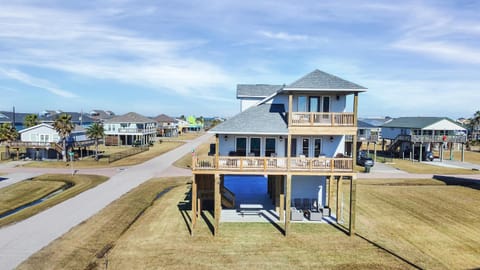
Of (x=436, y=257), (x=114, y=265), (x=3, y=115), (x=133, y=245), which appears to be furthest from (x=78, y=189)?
(x=3, y=115)

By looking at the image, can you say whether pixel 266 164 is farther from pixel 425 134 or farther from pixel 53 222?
pixel 425 134

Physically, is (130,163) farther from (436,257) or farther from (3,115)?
(3,115)

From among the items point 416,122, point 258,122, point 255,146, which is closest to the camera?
point 258,122

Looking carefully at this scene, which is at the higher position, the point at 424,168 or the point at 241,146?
the point at 241,146

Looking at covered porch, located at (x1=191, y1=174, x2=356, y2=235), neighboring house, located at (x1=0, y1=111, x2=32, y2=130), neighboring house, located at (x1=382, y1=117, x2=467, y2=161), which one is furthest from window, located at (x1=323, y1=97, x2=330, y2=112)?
neighboring house, located at (x1=0, y1=111, x2=32, y2=130)

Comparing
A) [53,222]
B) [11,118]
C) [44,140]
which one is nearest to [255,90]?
[53,222]

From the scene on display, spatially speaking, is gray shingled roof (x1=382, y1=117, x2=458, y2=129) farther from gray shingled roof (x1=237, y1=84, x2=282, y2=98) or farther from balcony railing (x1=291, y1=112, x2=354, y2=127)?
balcony railing (x1=291, y1=112, x2=354, y2=127)

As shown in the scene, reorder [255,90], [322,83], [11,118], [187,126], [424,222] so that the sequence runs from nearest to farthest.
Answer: [322,83] < [424,222] < [255,90] < [11,118] < [187,126]

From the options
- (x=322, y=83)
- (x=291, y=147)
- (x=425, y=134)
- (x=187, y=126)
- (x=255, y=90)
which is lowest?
(x=291, y=147)
